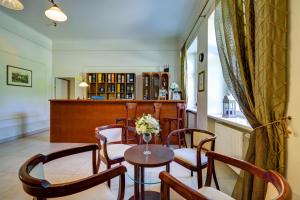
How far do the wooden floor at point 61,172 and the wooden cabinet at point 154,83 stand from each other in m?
3.41

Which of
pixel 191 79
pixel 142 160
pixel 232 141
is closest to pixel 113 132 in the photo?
pixel 142 160

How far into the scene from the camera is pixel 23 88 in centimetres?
519

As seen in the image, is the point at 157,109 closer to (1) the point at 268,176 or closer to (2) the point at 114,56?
(1) the point at 268,176

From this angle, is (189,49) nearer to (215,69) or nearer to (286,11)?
(215,69)

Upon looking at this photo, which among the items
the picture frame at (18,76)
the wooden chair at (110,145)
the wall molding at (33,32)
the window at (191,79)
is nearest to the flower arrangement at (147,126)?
the wooden chair at (110,145)

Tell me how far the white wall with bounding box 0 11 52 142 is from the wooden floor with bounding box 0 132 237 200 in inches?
42.3

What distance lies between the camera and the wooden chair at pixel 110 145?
2.04 meters

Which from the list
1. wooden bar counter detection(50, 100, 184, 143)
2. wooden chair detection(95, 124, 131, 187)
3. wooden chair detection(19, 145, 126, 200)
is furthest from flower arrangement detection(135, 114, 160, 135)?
wooden bar counter detection(50, 100, 184, 143)

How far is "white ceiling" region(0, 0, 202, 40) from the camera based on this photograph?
400cm

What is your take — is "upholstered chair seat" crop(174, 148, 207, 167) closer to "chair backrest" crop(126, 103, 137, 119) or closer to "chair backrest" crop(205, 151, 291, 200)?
"chair backrest" crop(205, 151, 291, 200)

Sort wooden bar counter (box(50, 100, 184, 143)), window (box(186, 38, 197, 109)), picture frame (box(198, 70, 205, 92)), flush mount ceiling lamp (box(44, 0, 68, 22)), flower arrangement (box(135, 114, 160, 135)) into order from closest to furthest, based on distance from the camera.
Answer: flower arrangement (box(135, 114, 160, 135))
flush mount ceiling lamp (box(44, 0, 68, 22))
picture frame (box(198, 70, 205, 92))
wooden bar counter (box(50, 100, 184, 143))
window (box(186, 38, 197, 109))

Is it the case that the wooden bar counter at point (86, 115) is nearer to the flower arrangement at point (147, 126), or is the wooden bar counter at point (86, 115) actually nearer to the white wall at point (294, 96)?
the flower arrangement at point (147, 126)

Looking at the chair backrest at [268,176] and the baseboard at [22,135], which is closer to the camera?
the chair backrest at [268,176]

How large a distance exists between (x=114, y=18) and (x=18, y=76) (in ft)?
10.6
